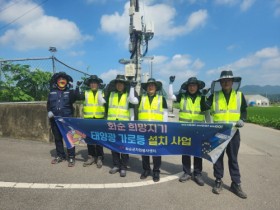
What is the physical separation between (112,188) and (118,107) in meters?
1.78

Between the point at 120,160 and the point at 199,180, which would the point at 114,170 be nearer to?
the point at 120,160

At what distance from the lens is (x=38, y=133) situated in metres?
8.80

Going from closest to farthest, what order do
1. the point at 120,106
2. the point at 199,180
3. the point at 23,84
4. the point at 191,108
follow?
the point at 199,180 < the point at 191,108 < the point at 120,106 < the point at 23,84

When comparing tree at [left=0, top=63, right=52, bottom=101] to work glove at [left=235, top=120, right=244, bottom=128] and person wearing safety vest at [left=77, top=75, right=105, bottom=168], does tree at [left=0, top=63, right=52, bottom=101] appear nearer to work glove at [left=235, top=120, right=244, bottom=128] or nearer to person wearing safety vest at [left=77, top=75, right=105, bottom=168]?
person wearing safety vest at [left=77, top=75, right=105, bottom=168]

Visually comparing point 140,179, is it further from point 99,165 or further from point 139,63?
A: point 139,63

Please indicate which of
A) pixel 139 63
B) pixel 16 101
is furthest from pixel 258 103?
pixel 16 101

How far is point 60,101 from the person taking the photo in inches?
264

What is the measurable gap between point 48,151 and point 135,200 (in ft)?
12.6

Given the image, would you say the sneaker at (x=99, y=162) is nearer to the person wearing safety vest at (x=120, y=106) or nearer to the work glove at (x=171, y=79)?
the person wearing safety vest at (x=120, y=106)

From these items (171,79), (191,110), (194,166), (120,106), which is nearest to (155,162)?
(194,166)

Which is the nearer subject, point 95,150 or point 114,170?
point 114,170

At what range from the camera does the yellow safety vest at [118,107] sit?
6.18 metres

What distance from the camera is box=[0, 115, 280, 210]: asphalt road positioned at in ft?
14.7

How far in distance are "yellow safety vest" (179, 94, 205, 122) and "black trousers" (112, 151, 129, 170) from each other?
150 centimetres
